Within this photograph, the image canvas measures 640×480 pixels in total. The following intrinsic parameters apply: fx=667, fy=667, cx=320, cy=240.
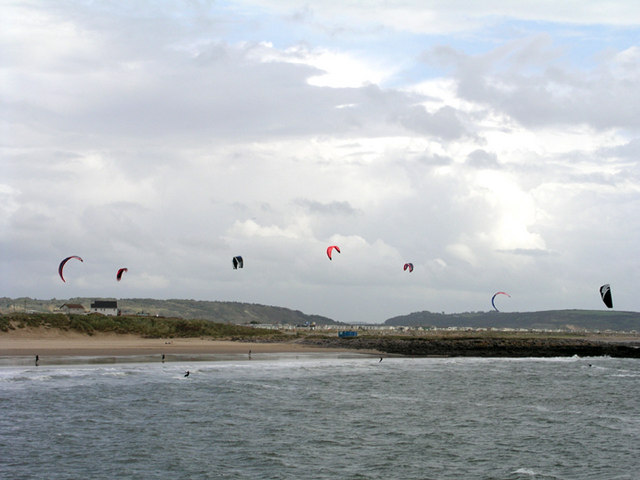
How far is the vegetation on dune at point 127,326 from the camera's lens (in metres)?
61.6

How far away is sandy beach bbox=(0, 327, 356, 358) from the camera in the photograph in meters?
50.4

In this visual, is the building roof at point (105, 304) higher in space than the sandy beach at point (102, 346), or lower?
higher

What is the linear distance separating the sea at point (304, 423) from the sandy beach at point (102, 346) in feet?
17.8

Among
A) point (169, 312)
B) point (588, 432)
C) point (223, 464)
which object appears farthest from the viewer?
point (169, 312)

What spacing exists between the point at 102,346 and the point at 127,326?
12012mm

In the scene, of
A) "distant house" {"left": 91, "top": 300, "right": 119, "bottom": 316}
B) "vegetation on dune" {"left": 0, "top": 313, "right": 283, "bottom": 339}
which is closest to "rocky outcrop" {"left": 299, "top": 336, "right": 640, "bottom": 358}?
"vegetation on dune" {"left": 0, "top": 313, "right": 283, "bottom": 339}

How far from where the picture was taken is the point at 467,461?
21.1 m

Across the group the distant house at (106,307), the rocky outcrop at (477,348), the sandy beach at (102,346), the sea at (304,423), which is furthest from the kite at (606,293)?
the distant house at (106,307)

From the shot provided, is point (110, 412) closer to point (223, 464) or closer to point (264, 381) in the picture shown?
point (223, 464)

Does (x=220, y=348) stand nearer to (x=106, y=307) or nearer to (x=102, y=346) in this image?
(x=102, y=346)

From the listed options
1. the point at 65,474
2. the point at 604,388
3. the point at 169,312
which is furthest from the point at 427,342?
the point at 169,312

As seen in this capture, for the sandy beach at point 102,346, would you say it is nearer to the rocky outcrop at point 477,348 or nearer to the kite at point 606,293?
the rocky outcrop at point 477,348

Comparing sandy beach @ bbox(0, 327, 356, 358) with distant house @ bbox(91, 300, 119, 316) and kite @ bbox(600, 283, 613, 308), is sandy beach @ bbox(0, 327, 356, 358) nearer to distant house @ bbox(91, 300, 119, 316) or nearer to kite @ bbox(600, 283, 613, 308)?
kite @ bbox(600, 283, 613, 308)

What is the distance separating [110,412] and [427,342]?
51149 millimetres
